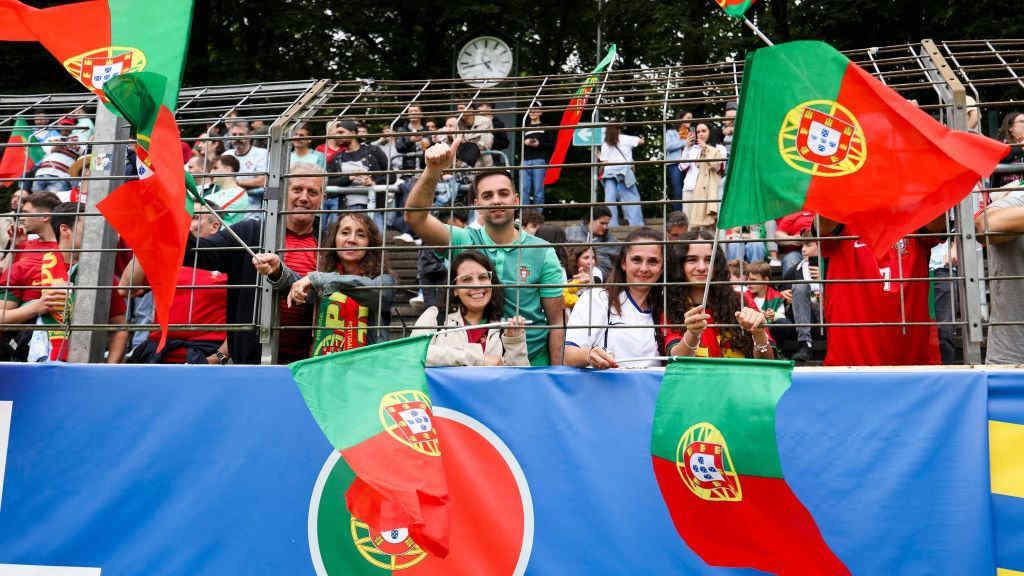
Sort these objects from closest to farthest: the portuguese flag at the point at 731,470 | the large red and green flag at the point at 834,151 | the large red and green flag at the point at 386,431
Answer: the large red and green flag at the point at 386,431 → the portuguese flag at the point at 731,470 → the large red and green flag at the point at 834,151

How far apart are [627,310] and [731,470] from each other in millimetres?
1374

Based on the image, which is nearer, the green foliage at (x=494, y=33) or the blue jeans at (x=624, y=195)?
the blue jeans at (x=624, y=195)

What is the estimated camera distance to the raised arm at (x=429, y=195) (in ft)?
14.5

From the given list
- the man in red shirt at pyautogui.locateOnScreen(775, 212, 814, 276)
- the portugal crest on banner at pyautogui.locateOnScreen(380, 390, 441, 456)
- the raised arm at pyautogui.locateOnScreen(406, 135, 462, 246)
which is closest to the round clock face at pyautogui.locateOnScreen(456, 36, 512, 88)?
the man in red shirt at pyautogui.locateOnScreen(775, 212, 814, 276)

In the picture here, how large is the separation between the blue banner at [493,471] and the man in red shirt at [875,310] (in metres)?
0.69

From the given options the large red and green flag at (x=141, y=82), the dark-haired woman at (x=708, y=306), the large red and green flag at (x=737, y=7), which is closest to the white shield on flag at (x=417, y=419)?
the large red and green flag at (x=141, y=82)

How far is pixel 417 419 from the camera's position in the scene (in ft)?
12.4

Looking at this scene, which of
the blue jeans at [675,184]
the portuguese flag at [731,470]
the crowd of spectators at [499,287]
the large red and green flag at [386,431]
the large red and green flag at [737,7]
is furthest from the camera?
the blue jeans at [675,184]

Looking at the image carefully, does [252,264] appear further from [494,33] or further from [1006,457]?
[494,33]

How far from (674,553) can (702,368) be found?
28.7 inches

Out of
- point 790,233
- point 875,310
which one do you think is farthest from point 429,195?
point 790,233

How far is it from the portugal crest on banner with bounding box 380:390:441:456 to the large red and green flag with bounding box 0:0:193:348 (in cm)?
105

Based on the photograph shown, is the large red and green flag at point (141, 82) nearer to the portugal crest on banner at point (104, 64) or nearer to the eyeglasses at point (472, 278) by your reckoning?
the portugal crest on banner at point (104, 64)

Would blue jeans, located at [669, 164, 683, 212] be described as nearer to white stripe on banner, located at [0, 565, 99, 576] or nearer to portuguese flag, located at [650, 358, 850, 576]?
portuguese flag, located at [650, 358, 850, 576]
